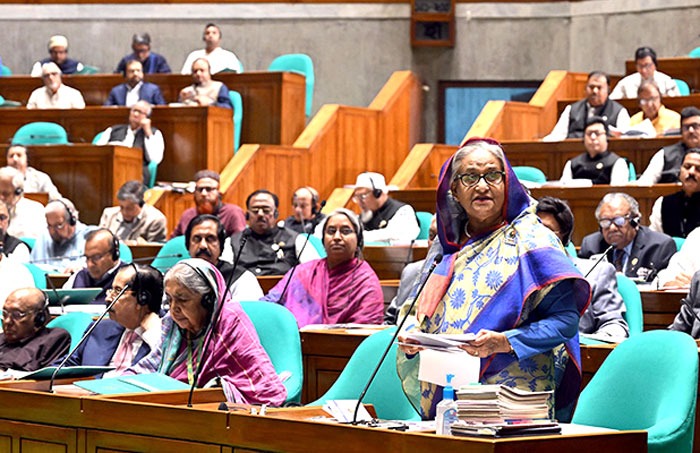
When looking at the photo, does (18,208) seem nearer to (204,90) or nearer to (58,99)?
(204,90)

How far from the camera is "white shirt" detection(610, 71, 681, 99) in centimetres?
887

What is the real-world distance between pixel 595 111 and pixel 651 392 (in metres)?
5.82

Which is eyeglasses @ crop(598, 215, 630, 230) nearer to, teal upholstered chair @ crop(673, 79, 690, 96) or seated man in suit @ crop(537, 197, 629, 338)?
seated man in suit @ crop(537, 197, 629, 338)

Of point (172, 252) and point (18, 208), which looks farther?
point (18, 208)

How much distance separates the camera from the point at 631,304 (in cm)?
422

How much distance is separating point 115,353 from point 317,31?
775 cm

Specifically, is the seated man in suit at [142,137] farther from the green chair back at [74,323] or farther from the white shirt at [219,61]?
the green chair back at [74,323]

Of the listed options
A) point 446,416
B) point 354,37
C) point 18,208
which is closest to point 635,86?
point 354,37

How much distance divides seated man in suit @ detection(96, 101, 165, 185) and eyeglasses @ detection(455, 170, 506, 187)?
610 centimetres

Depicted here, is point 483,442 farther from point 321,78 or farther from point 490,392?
point 321,78

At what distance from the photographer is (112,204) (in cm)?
827

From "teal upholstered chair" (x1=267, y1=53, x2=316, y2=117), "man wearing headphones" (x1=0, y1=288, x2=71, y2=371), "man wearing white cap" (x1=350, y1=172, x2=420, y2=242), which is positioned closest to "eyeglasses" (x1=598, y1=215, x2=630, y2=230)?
"man wearing white cap" (x1=350, y1=172, x2=420, y2=242)

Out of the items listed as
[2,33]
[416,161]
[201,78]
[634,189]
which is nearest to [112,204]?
[201,78]

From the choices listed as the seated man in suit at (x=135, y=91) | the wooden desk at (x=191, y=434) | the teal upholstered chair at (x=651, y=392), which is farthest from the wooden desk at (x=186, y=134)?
the teal upholstered chair at (x=651, y=392)
